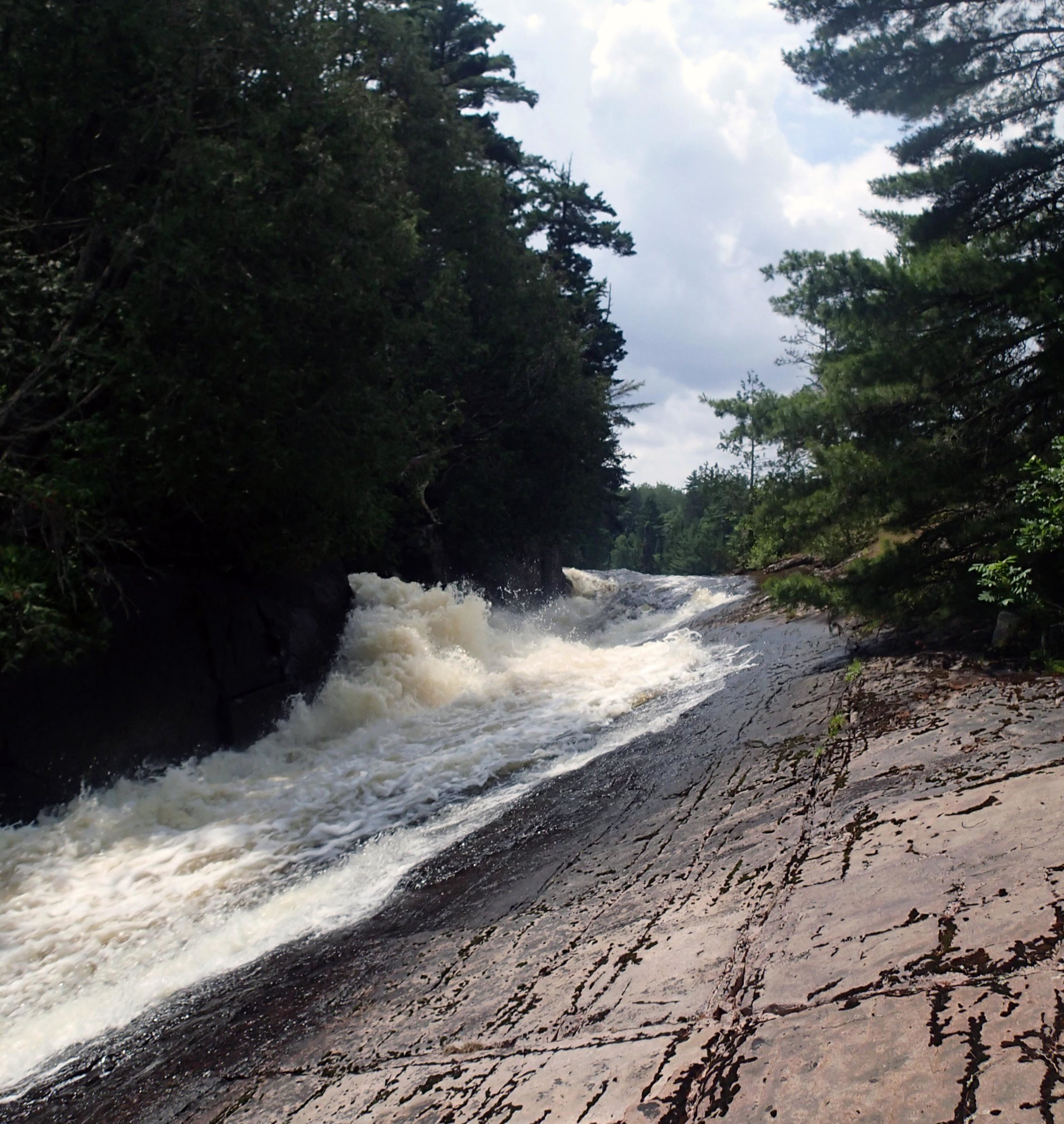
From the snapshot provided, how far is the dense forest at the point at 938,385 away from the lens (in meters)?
8.81

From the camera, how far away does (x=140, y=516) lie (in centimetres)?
1002

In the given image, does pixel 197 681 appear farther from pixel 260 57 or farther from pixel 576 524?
pixel 576 524

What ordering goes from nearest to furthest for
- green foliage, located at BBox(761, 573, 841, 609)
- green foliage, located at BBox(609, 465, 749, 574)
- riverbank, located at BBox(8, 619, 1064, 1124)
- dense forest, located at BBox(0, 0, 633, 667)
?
riverbank, located at BBox(8, 619, 1064, 1124) < dense forest, located at BBox(0, 0, 633, 667) < green foliage, located at BBox(761, 573, 841, 609) < green foliage, located at BBox(609, 465, 749, 574)

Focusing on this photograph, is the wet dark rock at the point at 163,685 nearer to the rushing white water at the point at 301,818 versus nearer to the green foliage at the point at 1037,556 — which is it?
the rushing white water at the point at 301,818

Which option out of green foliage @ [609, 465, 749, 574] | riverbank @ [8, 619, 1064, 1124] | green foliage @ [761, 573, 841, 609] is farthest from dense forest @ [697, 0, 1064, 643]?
green foliage @ [609, 465, 749, 574]

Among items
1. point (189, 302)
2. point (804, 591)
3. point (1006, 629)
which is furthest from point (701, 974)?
point (189, 302)

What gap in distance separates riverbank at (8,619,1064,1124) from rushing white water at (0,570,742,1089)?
503mm

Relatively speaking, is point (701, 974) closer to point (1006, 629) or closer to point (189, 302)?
point (1006, 629)

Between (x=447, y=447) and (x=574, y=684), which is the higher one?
(x=447, y=447)

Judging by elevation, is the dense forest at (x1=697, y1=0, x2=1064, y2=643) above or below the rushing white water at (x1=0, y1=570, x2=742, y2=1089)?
above

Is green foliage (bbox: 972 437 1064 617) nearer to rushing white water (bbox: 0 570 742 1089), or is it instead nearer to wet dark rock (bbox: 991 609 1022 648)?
wet dark rock (bbox: 991 609 1022 648)

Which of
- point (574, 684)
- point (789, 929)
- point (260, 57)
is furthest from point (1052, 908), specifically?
point (260, 57)

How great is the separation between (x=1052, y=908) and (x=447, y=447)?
13128 millimetres

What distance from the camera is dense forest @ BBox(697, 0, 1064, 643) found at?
28.9 feet
